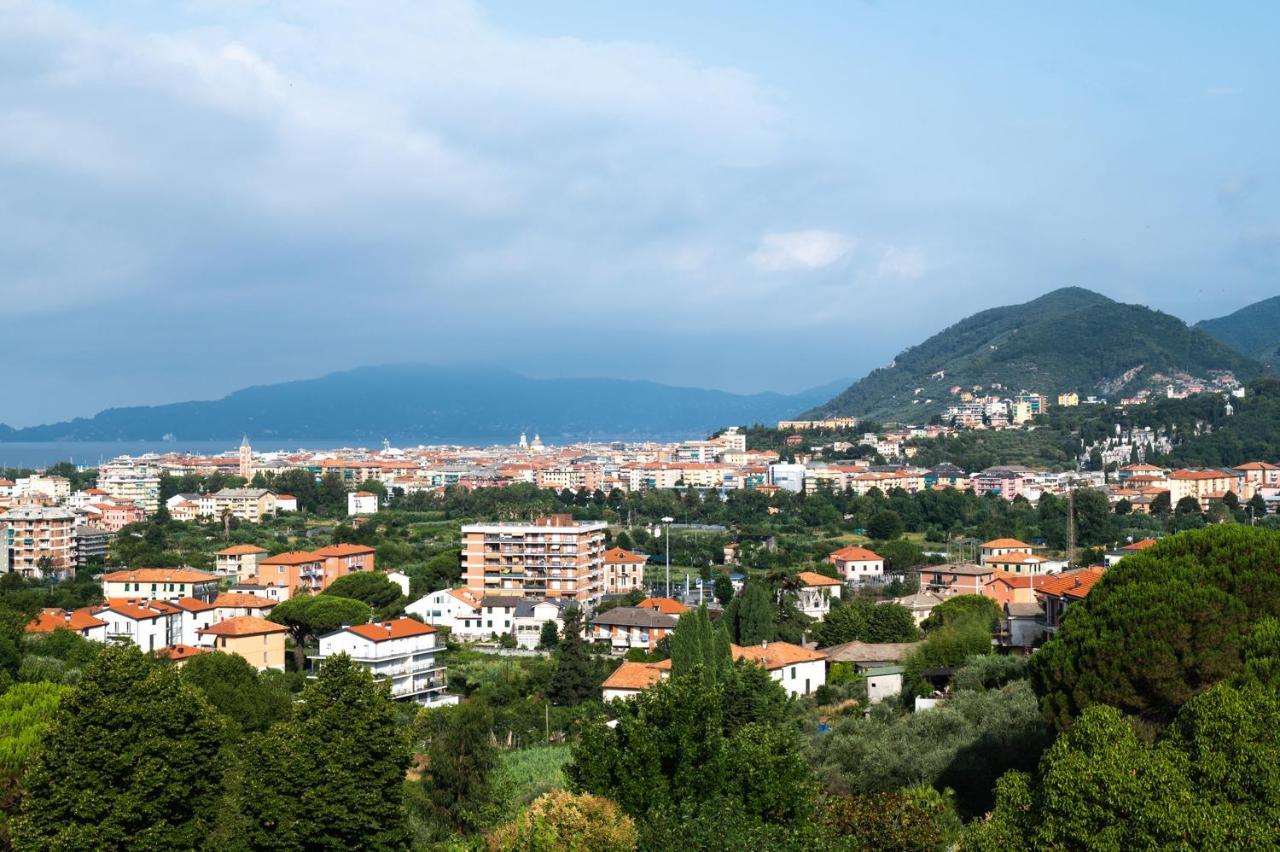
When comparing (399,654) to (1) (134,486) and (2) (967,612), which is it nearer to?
(2) (967,612)

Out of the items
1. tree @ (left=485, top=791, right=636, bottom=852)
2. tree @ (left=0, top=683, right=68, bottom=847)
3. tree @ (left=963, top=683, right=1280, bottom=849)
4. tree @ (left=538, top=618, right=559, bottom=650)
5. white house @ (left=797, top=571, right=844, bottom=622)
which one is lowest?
tree @ (left=538, top=618, right=559, bottom=650)

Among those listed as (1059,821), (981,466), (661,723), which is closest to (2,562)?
(661,723)

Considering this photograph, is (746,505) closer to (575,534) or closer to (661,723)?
(575,534)

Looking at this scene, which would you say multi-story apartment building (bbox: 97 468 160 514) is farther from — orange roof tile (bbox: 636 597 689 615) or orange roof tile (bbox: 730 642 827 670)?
orange roof tile (bbox: 730 642 827 670)

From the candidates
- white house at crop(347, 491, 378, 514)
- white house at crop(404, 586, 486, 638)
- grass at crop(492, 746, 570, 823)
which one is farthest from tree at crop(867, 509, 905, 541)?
grass at crop(492, 746, 570, 823)

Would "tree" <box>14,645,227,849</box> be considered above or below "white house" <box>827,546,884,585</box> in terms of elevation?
above

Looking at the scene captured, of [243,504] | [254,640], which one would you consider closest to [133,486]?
[243,504]
